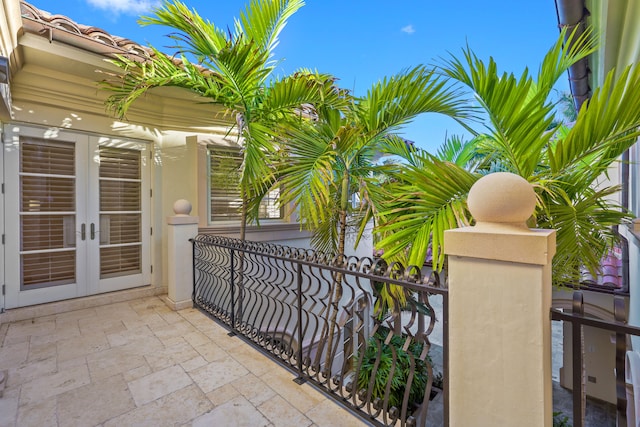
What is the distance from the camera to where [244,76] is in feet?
10.1

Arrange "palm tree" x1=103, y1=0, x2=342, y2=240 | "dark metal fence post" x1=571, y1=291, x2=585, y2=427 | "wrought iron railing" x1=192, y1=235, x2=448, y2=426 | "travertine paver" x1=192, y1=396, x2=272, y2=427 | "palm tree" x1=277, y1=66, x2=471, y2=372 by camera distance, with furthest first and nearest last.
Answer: "palm tree" x1=103, y1=0, x2=342, y2=240 < "palm tree" x1=277, y1=66, x2=471, y2=372 < "travertine paver" x1=192, y1=396, x2=272, y2=427 < "wrought iron railing" x1=192, y1=235, x2=448, y2=426 < "dark metal fence post" x1=571, y1=291, x2=585, y2=427

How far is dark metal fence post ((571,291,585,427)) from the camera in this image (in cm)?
123

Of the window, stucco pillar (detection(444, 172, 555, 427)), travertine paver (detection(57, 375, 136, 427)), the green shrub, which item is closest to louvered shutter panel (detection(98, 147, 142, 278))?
the window

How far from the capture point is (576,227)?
77.4 inches

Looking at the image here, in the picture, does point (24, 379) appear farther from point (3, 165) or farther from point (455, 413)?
point (455, 413)

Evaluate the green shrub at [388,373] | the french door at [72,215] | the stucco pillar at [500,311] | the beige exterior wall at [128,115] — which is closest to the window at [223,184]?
the beige exterior wall at [128,115]

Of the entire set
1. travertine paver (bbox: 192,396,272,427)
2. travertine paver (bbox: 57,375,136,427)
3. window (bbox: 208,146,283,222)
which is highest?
window (bbox: 208,146,283,222)

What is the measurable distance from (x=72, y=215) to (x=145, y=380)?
2.91 m

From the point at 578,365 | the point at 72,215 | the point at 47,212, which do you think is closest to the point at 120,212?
the point at 72,215

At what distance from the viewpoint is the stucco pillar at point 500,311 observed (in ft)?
3.75

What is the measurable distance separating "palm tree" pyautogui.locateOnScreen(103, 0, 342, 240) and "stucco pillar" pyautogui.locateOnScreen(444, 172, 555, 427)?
2.10m

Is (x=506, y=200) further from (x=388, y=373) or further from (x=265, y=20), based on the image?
(x=265, y=20)

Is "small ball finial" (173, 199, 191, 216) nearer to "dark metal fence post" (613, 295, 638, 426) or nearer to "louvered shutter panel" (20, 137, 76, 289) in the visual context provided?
"louvered shutter panel" (20, 137, 76, 289)

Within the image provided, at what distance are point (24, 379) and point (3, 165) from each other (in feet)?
8.66
